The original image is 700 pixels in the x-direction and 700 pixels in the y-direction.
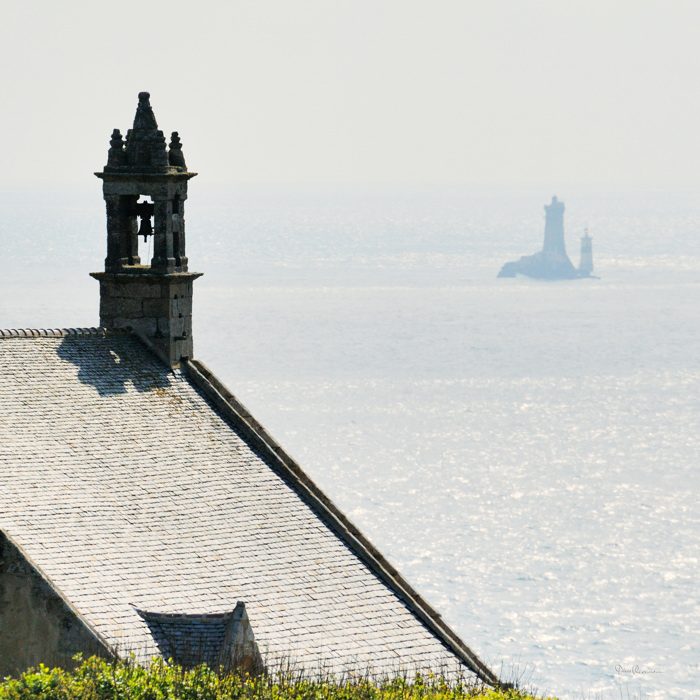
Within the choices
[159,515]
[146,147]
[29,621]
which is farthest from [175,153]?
[29,621]

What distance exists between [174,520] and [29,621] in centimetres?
514

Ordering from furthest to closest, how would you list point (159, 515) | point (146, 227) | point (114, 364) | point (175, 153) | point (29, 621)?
point (146, 227) < point (175, 153) < point (114, 364) < point (159, 515) < point (29, 621)

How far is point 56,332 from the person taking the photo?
34.6 meters

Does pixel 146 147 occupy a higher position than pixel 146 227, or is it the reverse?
pixel 146 147

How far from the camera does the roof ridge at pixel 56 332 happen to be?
33.6 meters

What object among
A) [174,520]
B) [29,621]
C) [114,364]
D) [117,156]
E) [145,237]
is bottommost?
[29,621]

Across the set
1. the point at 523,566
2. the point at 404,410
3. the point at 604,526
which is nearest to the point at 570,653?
the point at 523,566

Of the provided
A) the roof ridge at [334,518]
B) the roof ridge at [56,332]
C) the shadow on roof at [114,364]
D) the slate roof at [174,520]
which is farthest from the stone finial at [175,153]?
the roof ridge at [334,518]

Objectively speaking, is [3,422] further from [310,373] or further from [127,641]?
[310,373]

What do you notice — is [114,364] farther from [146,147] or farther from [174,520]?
[146,147]

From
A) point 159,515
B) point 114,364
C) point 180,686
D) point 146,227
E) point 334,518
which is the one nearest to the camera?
point 180,686

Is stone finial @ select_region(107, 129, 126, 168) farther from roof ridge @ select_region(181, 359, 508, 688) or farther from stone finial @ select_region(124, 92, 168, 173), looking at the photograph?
roof ridge @ select_region(181, 359, 508, 688)

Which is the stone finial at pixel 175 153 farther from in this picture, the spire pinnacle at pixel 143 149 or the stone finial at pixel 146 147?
the stone finial at pixel 146 147

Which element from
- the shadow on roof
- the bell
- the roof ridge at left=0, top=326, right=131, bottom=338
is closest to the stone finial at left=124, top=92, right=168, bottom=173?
the bell
